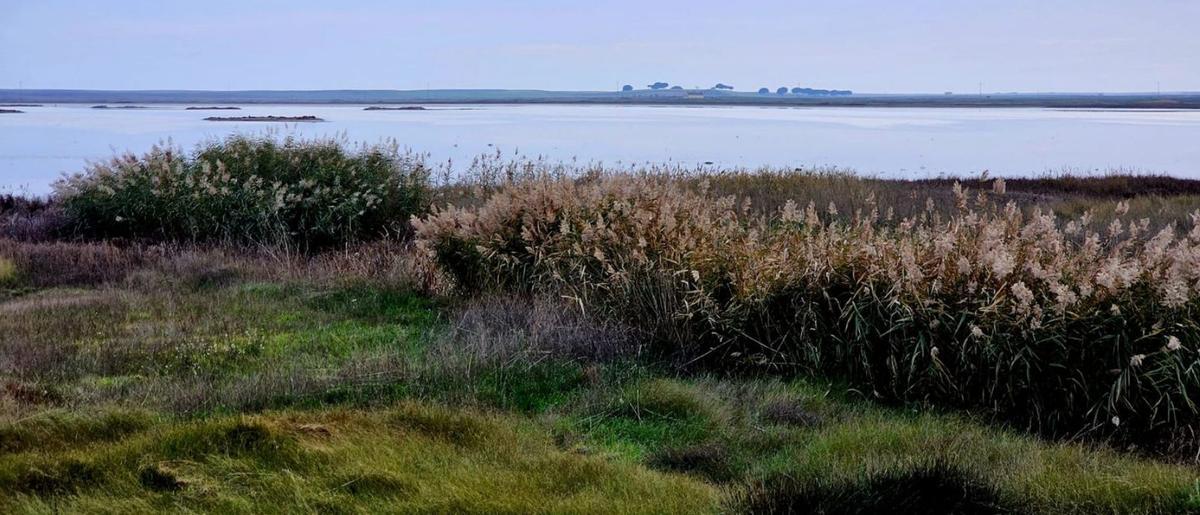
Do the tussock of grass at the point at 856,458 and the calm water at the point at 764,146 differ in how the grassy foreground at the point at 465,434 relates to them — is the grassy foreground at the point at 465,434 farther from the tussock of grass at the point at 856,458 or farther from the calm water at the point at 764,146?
the calm water at the point at 764,146

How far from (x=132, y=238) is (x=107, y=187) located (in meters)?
0.82

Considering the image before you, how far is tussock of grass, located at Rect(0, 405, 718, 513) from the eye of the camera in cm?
439

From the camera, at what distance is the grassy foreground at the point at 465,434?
448 cm

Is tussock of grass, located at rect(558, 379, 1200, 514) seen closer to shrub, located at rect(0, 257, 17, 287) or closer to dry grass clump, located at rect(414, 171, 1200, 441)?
dry grass clump, located at rect(414, 171, 1200, 441)

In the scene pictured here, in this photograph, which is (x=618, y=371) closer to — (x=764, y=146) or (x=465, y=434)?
(x=465, y=434)

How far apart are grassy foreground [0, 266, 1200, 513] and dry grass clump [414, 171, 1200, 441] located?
43 cm

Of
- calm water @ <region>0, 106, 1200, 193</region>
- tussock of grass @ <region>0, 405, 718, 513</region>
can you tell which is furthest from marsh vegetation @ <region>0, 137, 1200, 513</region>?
calm water @ <region>0, 106, 1200, 193</region>

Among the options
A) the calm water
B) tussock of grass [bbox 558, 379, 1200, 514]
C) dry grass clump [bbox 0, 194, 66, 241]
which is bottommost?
the calm water

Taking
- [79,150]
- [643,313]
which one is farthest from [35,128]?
[643,313]

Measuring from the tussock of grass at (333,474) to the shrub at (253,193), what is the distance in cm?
791

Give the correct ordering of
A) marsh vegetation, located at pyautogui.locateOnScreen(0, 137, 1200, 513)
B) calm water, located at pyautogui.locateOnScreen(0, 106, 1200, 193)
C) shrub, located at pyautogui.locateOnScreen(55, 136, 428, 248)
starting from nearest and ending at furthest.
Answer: marsh vegetation, located at pyautogui.locateOnScreen(0, 137, 1200, 513)
shrub, located at pyautogui.locateOnScreen(55, 136, 428, 248)
calm water, located at pyautogui.locateOnScreen(0, 106, 1200, 193)

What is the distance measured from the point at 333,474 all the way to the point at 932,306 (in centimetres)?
422

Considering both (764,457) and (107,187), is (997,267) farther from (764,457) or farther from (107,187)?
(107,187)

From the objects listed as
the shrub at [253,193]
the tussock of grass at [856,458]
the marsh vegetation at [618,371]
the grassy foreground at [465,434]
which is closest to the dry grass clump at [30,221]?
the shrub at [253,193]
